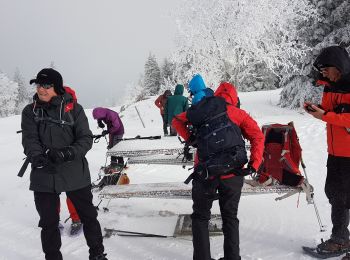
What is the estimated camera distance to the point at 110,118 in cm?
802

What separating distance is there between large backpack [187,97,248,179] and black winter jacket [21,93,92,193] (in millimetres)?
1385

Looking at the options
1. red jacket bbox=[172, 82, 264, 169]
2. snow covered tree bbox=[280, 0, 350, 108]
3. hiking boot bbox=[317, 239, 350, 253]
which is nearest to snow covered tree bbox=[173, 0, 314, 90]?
snow covered tree bbox=[280, 0, 350, 108]

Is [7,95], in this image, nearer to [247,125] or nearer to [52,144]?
[52,144]

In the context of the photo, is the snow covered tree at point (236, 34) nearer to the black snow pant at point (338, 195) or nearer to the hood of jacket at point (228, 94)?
the black snow pant at point (338, 195)

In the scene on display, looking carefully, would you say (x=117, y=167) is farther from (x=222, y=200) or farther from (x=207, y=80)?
(x=207, y=80)

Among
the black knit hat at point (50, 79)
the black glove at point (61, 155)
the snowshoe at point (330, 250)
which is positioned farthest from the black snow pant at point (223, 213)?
the black knit hat at point (50, 79)

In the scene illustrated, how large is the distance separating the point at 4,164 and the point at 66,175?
31.0 ft

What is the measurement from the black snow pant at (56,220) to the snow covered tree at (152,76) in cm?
5375

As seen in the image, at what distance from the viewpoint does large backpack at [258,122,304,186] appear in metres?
5.02

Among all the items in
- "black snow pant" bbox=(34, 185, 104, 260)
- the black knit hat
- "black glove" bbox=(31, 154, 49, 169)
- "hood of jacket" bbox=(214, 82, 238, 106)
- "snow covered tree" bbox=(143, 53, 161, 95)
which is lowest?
"black snow pant" bbox=(34, 185, 104, 260)

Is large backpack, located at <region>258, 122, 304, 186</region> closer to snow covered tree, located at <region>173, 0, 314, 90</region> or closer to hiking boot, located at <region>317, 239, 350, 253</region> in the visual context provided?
hiking boot, located at <region>317, 239, 350, 253</region>

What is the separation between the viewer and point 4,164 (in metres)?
12.4

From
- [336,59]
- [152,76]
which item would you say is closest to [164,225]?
[336,59]

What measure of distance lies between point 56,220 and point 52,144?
0.89 meters
